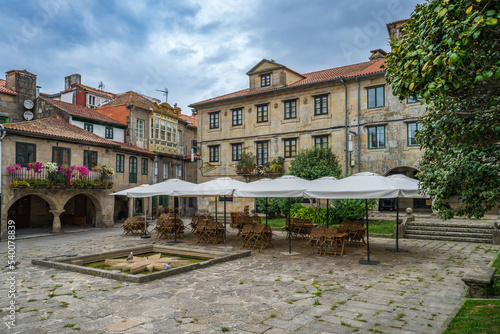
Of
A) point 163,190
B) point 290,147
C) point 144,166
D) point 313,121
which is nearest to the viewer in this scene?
point 163,190

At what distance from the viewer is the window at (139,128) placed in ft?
100

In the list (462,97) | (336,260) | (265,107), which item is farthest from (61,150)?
(462,97)

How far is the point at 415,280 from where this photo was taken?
8766 mm

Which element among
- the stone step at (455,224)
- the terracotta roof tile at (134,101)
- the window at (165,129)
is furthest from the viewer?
the window at (165,129)

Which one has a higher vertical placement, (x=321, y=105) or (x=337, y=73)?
(x=337, y=73)

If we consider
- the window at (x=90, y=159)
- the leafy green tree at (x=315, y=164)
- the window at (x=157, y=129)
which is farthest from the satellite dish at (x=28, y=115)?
the leafy green tree at (x=315, y=164)

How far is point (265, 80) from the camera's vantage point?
28.8 metres

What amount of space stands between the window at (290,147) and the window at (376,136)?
532 cm

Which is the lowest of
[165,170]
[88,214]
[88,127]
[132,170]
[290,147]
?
[88,214]

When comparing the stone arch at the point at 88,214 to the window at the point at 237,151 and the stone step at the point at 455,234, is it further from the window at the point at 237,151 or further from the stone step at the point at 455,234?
the stone step at the point at 455,234

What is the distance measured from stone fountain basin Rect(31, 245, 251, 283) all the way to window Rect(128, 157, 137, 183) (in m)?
15.2

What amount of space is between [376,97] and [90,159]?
19064 mm

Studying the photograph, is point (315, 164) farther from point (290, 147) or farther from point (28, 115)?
point (28, 115)

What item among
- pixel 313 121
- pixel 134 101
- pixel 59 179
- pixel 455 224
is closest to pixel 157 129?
pixel 134 101
